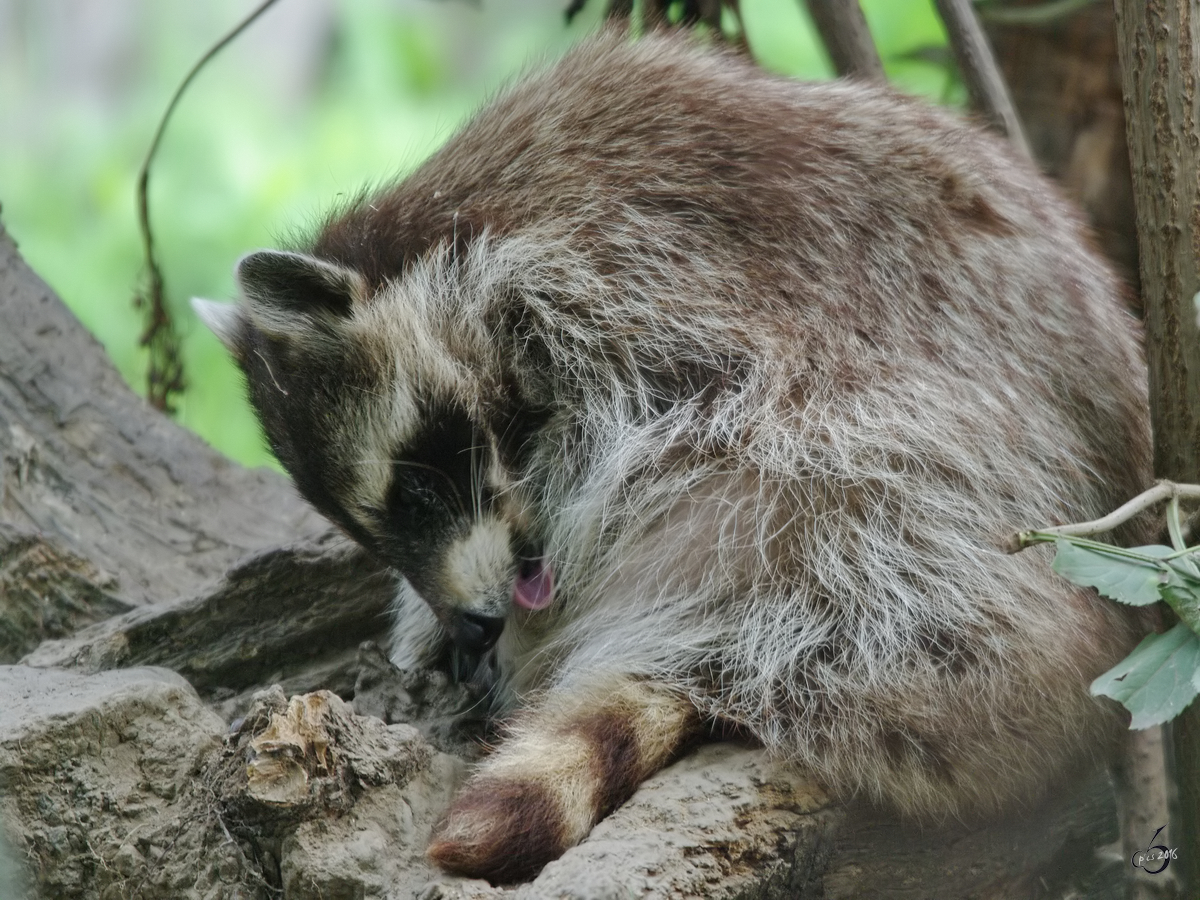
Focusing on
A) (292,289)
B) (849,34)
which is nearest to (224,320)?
(292,289)

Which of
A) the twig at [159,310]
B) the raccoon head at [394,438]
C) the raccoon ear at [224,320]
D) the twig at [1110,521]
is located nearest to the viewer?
the twig at [1110,521]

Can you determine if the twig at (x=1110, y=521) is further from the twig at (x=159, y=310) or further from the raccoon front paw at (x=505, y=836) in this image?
the twig at (x=159, y=310)

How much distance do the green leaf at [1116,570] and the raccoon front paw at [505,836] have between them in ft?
2.57

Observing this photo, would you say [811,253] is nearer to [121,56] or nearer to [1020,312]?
[1020,312]

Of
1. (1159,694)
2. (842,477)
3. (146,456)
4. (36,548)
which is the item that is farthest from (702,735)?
(146,456)

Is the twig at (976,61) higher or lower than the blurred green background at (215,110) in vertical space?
lower

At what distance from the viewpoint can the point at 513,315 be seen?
2.34 metres

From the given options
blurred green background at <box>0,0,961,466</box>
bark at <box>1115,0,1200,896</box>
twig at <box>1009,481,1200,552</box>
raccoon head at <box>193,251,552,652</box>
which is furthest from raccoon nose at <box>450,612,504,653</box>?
blurred green background at <box>0,0,961,466</box>

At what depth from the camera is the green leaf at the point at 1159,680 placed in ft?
5.48

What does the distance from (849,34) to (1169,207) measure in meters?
1.38

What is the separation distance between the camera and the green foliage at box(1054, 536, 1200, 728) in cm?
169

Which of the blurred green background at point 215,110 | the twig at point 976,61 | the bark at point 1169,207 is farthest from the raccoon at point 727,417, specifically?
the blurred green background at point 215,110

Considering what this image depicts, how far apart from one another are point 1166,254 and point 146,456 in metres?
2.44

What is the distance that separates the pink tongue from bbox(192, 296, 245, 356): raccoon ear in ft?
2.55
